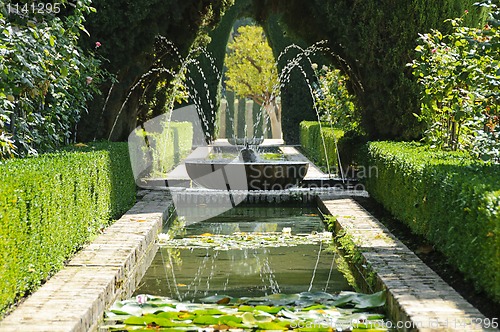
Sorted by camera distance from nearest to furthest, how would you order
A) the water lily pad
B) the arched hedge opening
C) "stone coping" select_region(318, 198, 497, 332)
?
"stone coping" select_region(318, 198, 497, 332) < the water lily pad < the arched hedge opening

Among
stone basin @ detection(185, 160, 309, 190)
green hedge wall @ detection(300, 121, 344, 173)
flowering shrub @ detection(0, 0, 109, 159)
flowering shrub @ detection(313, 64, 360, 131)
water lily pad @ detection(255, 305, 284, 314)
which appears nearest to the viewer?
water lily pad @ detection(255, 305, 284, 314)

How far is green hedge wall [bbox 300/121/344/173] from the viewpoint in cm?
1522

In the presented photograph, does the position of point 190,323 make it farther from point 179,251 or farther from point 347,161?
point 347,161

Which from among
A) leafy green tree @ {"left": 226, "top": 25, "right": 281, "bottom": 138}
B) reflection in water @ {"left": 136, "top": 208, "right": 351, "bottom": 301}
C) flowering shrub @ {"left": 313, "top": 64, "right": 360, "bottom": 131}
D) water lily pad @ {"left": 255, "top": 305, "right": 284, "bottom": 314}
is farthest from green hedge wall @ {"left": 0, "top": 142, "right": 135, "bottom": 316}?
leafy green tree @ {"left": 226, "top": 25, "right": 281, "bottom": 138}

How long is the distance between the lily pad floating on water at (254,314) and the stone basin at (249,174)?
19.9ft

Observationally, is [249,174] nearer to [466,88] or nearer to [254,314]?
[466,88]

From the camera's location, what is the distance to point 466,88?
925 cm

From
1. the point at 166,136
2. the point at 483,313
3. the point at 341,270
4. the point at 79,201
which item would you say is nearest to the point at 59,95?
the point at 79,201

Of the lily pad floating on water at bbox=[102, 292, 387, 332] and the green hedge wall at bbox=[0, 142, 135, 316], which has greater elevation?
the green hedge wall at bbox=[0, 142, 135, 316]

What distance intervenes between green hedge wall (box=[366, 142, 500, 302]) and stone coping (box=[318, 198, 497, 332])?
21 centimetres

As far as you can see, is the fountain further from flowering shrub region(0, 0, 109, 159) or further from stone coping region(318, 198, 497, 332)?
stone coping region(318, 198, 497, 332)

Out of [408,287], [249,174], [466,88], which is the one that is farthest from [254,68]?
[408,287]

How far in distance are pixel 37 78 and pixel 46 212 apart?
7.07 ft

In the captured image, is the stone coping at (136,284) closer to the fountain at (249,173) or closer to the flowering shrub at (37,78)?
the flowering shrub at (37,78)
